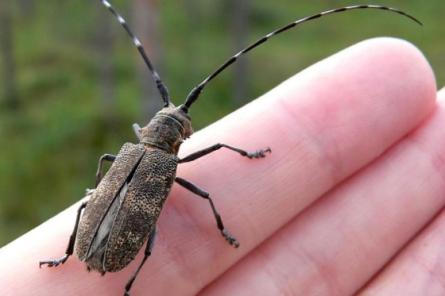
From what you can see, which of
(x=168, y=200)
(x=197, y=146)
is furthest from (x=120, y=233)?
(x=197, y=146)

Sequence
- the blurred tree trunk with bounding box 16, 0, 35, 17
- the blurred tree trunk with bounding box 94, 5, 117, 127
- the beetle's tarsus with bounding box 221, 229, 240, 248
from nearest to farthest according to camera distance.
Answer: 1. the beetle's tarsus with bounding box 221, 229, 240, 248
2. the blurred tree trunk with bounding box 94, 5, 117, 127
3. the blurred tree trunk with bounding box 16, 0, 35, 17

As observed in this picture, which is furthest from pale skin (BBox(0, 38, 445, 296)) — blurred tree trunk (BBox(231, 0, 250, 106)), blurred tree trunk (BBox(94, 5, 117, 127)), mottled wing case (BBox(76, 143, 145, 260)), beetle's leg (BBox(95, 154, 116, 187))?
blurred tree trunk (BBox(94, 5, 117, 127))

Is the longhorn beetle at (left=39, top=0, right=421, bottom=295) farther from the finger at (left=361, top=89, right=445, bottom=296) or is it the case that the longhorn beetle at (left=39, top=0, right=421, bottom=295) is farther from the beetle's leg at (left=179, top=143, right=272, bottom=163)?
the finger at (left=361, top=89, right=445, bottom=296)

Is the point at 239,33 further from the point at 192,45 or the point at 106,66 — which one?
the point at 192,45

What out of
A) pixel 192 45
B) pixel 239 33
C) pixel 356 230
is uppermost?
pixel 356 230

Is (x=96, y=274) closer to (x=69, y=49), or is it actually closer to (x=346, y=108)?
(x=346, y=108)

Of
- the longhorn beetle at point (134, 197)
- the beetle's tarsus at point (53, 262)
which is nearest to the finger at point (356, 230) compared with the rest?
the longhorn beetle at point (134, 197)

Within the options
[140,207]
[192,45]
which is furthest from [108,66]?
[140,207]
